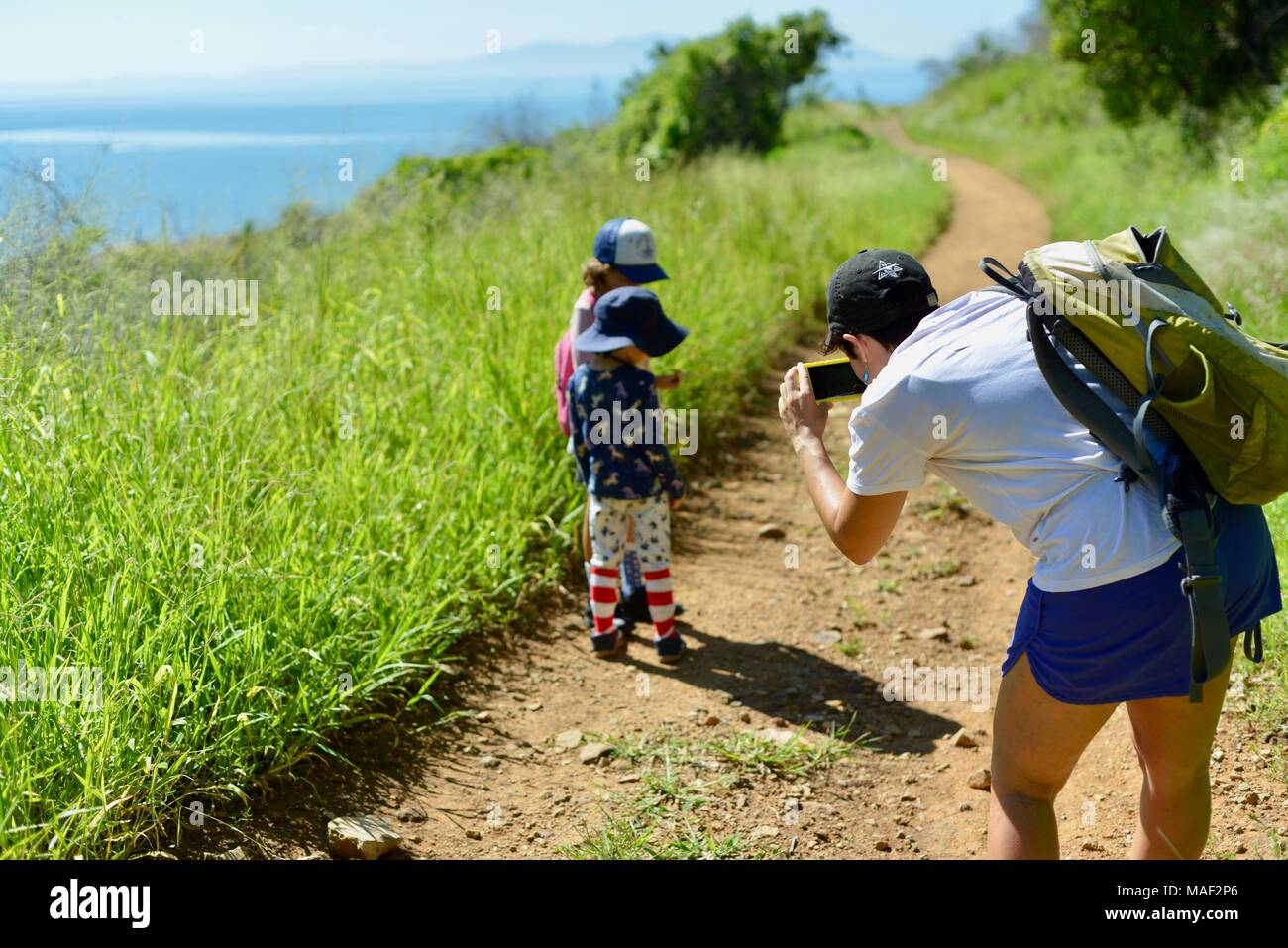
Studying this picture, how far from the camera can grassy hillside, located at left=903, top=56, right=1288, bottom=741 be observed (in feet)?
22.0

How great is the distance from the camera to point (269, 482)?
13.9 feet

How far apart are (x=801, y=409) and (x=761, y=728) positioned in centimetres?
182

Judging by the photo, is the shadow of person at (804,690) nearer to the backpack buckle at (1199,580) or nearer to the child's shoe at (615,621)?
the child's shoe at (615,621)

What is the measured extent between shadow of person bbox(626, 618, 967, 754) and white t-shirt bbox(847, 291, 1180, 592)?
1.93m

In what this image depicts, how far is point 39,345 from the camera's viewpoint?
422cm

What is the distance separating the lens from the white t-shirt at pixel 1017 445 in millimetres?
2131

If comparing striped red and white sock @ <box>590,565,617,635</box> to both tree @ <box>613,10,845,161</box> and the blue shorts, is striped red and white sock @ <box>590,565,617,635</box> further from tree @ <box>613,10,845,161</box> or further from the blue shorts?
tree @ <box>613,10,845,161</box>

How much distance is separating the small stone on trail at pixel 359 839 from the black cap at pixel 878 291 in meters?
1.89

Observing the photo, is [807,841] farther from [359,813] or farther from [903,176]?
[903,176]

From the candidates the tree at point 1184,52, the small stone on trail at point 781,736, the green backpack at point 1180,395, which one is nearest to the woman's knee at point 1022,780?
the green backpack at point 1180,395

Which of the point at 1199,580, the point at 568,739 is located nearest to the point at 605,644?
the point at 568,739

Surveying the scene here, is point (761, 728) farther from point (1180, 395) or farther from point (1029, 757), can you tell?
point (1180, 395)

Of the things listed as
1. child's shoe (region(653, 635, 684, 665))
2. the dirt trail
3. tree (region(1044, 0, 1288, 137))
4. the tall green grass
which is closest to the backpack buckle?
the dirt trail
